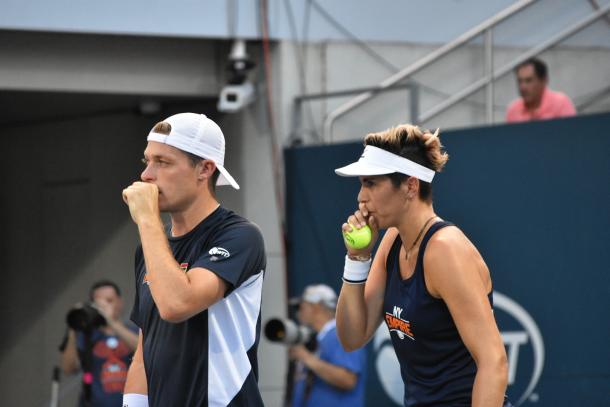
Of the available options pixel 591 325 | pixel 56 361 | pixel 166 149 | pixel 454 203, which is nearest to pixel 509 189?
pixel 454 203

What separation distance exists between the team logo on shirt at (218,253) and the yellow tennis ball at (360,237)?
24.7 inches

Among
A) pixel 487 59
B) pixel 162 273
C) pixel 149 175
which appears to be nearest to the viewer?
pixel 162 273

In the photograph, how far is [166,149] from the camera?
3.58 metres

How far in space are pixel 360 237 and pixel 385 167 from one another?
30 cm

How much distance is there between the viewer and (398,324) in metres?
3.78

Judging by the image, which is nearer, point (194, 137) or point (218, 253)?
point (218, 253)

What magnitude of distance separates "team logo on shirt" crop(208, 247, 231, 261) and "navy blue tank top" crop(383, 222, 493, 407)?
688mm

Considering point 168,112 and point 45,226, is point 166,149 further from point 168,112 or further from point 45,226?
point 45,226

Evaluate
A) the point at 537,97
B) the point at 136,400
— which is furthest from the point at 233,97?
the point at 136,400

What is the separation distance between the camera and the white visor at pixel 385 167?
3805mm

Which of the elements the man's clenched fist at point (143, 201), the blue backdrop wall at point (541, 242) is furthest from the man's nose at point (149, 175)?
the blue backdrop wall at point (541, 242)

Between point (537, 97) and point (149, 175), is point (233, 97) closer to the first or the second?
point (537, 97)

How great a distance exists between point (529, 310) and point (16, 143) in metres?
5.98

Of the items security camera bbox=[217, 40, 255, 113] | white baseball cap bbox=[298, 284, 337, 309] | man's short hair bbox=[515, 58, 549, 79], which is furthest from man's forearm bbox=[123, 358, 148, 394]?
security camera bbox=[217, 40, 255, 113]
